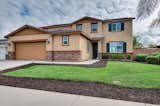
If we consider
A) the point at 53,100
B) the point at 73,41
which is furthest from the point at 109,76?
the point at 73,41

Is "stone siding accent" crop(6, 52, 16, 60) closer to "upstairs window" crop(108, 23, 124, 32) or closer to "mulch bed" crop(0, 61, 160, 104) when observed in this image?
"upstairs window" crop(108, 23, 124, 32)

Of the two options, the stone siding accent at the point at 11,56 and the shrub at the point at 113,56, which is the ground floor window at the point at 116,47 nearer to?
the shrub at the point at 113,56

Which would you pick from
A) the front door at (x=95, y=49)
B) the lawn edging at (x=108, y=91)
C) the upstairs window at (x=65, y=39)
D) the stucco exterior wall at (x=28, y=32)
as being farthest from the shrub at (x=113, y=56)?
the lawn edging at (x=108, y=91)

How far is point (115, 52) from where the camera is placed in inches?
883

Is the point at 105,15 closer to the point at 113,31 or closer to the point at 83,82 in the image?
the point at 113,31

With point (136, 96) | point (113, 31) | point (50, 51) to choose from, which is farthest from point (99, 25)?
point (136, 96)

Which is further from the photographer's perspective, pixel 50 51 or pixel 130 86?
pixel 50 51

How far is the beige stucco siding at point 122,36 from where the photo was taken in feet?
71.3

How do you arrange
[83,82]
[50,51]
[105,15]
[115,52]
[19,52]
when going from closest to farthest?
[83,82] < [50,51] < [19,52] < [115,52] < [105,15]

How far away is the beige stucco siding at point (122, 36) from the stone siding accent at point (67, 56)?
7.13m

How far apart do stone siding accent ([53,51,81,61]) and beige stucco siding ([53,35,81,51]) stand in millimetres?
377

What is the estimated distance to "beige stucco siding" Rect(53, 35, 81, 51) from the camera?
17109 mm

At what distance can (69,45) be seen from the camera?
57.6 ft

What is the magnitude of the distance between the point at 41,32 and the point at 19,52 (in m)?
4.85
